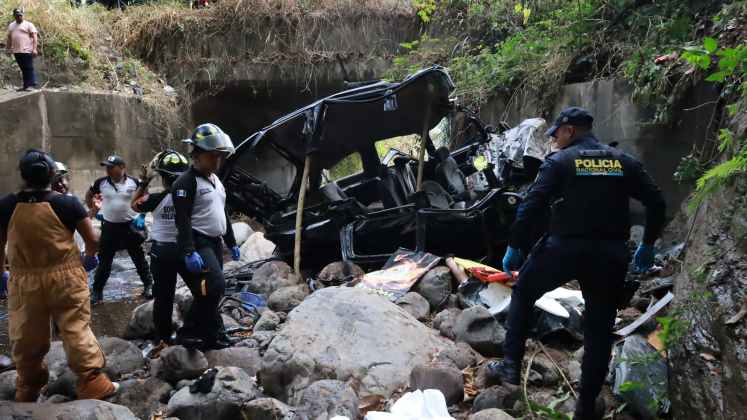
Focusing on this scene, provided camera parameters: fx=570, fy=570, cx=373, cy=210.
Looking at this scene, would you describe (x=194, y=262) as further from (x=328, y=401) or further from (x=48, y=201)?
(x=328, y=401)

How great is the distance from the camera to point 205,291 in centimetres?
401

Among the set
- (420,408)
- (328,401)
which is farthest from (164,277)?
(420,408)

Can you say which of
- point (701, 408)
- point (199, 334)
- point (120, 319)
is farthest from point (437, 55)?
point (701, 408)

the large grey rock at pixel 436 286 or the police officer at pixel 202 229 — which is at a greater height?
the police officer at pixel 202 229

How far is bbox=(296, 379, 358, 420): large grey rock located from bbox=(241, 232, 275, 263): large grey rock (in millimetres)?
5768

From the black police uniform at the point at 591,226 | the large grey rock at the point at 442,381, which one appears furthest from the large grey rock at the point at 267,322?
the black police uniform at the point at 591,226

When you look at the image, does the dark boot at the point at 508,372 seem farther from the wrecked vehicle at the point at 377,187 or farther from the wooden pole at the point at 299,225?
the wooden pole at the point at 299,225

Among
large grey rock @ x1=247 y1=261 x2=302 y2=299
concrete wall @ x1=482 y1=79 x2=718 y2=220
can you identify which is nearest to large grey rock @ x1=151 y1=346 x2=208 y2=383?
large grey rock @ x1=247 y1=261 x2=302 y2=299

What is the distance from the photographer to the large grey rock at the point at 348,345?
361 cm

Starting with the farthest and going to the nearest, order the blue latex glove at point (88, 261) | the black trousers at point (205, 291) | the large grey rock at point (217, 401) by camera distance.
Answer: the black trousers at point (205, 291) < the blue latex glove at point (88, 261) < the large grey rock at point (217, 401)

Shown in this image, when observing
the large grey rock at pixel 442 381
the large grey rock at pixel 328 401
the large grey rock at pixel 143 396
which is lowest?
the large grey rock at pixel 143 396

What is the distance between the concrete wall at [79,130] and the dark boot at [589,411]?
9091mm

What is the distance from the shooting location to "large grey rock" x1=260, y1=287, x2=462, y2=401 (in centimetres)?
361

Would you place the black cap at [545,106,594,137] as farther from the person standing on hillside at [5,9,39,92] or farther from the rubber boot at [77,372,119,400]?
the person standing on hillside at [5,9,39,92]
